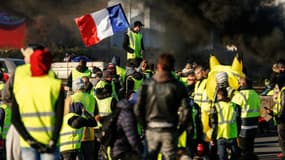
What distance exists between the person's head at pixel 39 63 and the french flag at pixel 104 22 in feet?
32.6

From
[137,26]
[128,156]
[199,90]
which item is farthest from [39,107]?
[137,26]

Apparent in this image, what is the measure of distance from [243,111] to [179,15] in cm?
1381

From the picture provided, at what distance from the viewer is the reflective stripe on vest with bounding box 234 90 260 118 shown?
41.4ft

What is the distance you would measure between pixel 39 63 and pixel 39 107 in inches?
17.6

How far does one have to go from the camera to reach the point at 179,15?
26281mm

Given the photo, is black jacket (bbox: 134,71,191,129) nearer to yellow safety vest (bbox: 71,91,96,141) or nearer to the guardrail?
yellow safety vest (bbox: 71,91,96,141)

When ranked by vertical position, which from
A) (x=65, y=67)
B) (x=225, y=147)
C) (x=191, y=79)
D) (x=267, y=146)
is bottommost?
(x=267, y=146)

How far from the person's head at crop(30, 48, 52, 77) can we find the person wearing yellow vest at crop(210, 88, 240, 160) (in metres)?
4.18

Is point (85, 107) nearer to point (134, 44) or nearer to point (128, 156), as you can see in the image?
point (128, 156)

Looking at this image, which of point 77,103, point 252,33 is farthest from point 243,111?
point 252,33

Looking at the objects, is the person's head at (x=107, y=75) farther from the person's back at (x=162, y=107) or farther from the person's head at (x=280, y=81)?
the person's back at (x=162, y=107)

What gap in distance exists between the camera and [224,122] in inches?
470

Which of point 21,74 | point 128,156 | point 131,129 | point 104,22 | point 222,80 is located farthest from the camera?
point 104,22

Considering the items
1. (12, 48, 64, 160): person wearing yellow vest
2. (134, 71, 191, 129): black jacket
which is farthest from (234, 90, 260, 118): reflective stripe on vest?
(12, 48, 64, 160): person wearing yellow vest
